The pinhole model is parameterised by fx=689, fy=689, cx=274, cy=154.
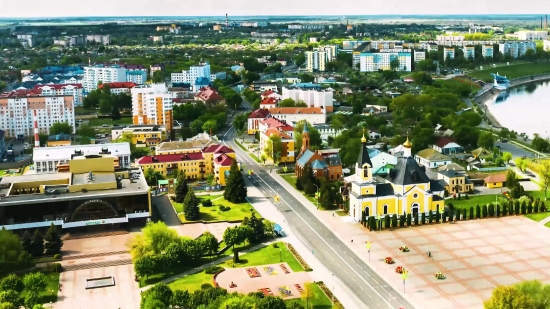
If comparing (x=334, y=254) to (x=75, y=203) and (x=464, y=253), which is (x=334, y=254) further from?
(x=75, y=203)

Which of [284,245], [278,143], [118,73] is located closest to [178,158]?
[278,143]

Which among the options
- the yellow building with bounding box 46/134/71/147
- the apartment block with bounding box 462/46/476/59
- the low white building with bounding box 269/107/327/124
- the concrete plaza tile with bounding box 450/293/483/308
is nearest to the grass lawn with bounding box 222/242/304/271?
the concrete plaza tile with bounding box 450/293/483/308

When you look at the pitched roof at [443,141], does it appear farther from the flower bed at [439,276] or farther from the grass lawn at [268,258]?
the flower bed at [439,276]

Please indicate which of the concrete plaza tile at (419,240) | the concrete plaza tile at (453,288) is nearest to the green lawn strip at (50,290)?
the concrete plaza tile at (453,288)

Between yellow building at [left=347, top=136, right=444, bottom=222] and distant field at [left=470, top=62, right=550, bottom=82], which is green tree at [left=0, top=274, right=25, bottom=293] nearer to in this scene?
yellow building at [left=347, top=136, right=444, bottom=222]

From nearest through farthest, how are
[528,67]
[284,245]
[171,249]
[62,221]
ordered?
[171,249]
[284,245]
[62,221]
[528,67]

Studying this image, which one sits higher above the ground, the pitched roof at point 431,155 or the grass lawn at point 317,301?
the pitched roof at point 431,155

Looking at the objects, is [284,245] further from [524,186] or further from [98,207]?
[524,186]
